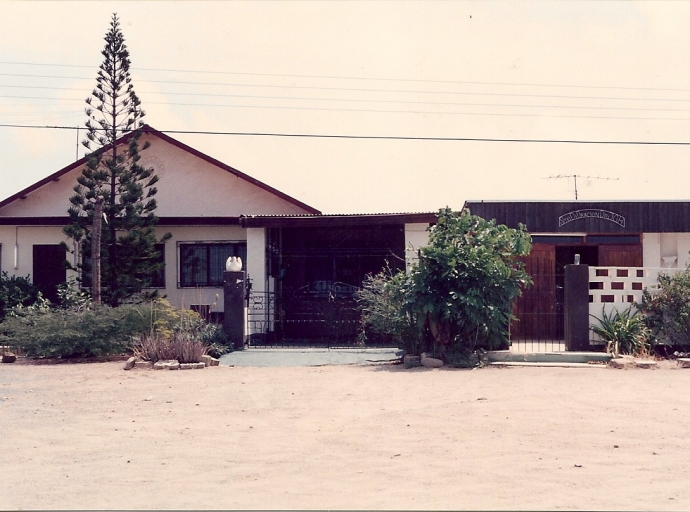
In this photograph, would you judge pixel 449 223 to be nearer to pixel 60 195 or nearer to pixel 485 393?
pixel 485 393

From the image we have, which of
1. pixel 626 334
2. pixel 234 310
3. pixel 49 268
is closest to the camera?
pixel 626 334

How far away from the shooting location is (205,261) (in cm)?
2256

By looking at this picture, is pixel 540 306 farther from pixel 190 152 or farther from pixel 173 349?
pixel 190 152

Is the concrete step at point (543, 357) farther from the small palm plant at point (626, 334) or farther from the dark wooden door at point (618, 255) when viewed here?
the dark wooden door at point (618, 255)

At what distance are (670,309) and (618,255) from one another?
4436 mm

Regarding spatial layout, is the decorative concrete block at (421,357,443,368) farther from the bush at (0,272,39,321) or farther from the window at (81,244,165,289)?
the bush at (0,272,39,321)

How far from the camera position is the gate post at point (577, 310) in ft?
50.6

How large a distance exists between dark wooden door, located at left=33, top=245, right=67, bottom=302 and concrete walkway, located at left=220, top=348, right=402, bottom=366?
27.3ft

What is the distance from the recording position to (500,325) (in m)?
14.5

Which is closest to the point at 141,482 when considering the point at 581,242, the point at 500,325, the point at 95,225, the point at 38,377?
the point at 38,377

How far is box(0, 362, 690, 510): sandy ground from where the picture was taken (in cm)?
641

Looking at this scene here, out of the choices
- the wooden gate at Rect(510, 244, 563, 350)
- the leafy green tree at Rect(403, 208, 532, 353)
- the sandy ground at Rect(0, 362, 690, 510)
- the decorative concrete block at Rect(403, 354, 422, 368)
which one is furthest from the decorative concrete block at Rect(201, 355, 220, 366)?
the wooden gate at Rect(510, 244, 563, 350)

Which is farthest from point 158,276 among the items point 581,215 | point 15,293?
point 581,215

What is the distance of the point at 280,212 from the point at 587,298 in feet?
36.8
